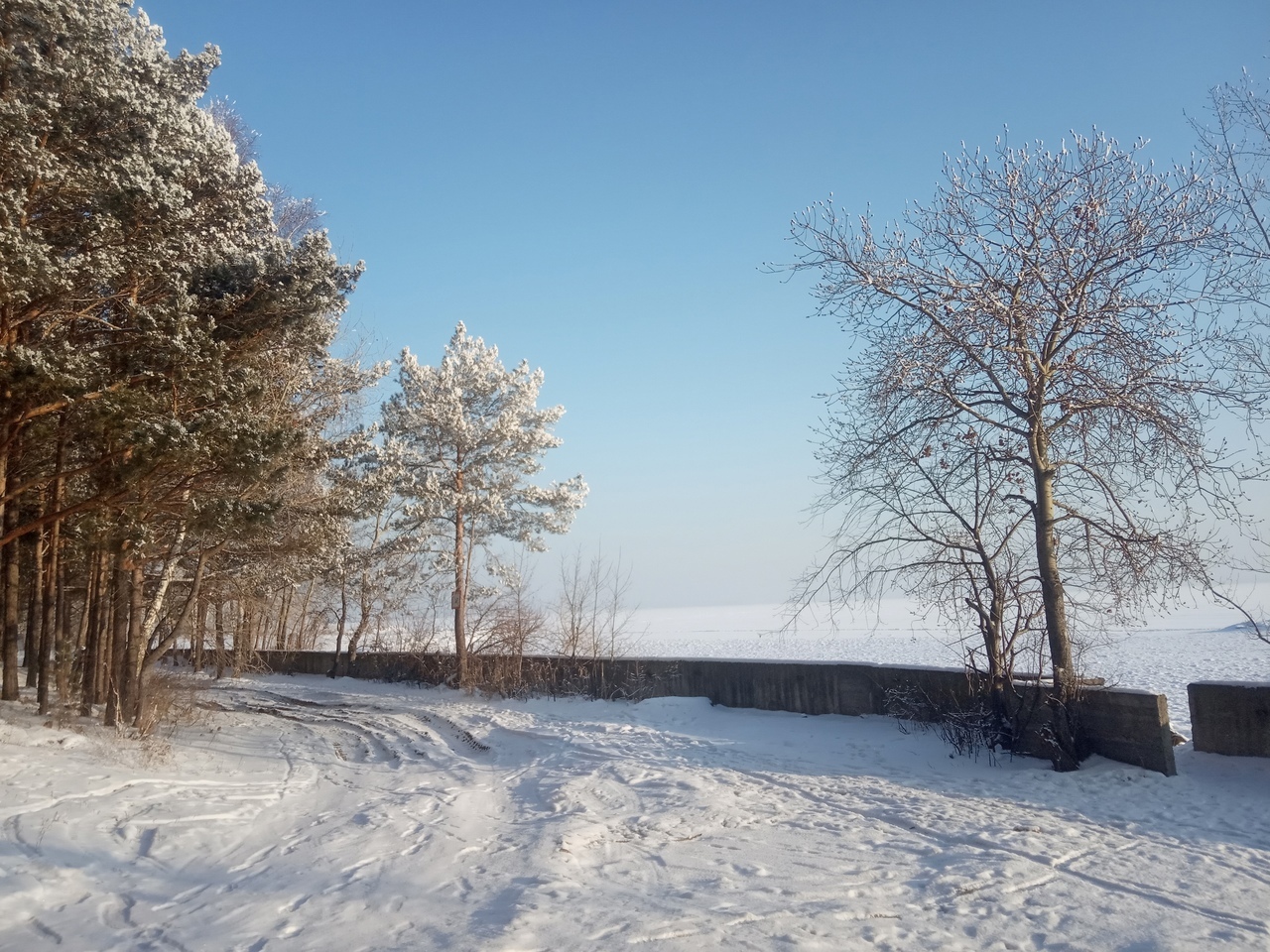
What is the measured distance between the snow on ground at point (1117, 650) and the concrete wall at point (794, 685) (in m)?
0.86

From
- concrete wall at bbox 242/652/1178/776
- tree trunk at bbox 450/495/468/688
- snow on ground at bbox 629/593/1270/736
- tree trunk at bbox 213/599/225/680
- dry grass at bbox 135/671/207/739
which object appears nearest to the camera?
concrete wall at bbox 242/652/1178/776

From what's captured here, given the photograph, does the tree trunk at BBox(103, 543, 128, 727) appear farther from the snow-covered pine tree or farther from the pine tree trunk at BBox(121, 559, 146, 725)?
the snow-covered pine tree

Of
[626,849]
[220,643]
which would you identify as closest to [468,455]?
[220,643]

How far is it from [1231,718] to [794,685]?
717cm

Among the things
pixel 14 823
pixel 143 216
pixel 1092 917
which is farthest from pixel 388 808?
pixel 143 216

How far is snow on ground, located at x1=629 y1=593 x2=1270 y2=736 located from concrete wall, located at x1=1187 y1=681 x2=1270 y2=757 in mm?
1029

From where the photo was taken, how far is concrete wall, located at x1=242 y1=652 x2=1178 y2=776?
10148 mm

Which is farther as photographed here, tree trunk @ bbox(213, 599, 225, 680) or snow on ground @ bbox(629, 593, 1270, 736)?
tree trunk @ bbox(213, 599, 225, 680)

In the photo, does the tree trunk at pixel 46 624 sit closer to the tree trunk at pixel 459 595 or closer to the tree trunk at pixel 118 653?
the tree trunk at pixel 118 653

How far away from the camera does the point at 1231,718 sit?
10.0m

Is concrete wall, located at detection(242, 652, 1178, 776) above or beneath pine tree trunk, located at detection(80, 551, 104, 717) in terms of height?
beneath

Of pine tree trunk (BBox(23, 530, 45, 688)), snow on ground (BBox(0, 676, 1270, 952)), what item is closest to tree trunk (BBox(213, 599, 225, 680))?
pine tree trunk (BBox(23, 530, 45, 688))

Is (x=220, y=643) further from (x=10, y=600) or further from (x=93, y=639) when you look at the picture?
(x=10, y=600)

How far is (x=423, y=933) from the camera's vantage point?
18.9 ft
